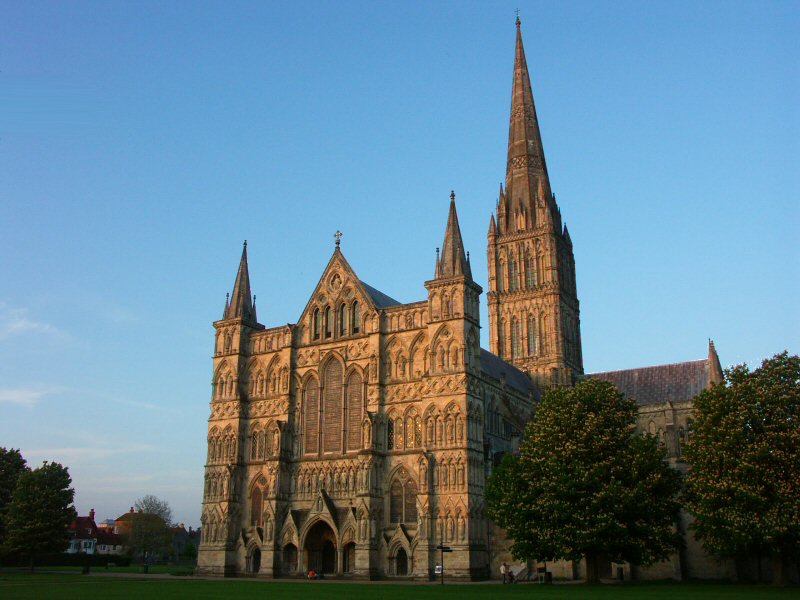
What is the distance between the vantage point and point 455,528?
167 feet

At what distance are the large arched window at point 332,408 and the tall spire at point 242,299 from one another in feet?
34.4

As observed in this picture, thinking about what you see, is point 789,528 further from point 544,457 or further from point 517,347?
point 517,347

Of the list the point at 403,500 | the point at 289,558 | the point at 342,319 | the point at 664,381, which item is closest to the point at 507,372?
the point at 664,381

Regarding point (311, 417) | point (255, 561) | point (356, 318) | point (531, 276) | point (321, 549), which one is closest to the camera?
point (321, 549)

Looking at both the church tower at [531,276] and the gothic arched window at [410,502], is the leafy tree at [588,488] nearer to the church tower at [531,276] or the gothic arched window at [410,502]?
the gothic arched window at [410,502]

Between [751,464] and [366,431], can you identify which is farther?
[366,431]

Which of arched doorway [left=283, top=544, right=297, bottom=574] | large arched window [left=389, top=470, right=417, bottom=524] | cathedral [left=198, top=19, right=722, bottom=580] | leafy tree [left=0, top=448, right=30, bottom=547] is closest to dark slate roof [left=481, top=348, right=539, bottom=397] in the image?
cathedral [left=198, top=19, right=722, bottom=580]

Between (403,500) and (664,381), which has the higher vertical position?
(664,381)

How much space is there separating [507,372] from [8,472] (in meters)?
49.0

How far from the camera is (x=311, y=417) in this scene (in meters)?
60.4

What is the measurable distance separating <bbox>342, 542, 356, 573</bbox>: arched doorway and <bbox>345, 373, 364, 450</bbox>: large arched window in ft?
23.3

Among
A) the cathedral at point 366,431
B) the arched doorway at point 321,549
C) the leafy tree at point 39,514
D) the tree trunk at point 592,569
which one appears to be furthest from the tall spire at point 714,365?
the leafy tree at point 39,514

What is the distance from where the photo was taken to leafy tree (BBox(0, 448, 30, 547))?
235 ft

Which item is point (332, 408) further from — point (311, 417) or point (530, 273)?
point (530, 273)
